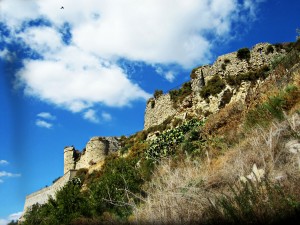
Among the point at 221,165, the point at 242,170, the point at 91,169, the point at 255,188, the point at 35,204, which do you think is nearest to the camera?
the point at 255,188

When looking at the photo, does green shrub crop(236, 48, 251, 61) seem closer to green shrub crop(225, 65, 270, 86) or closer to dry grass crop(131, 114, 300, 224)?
green shrub crop(225, 65, 270, 86)

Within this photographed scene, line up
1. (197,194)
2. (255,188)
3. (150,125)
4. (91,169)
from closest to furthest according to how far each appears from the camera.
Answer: (255,188) → (197,194) → (150,125) → (91,169)

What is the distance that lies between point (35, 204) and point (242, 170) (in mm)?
52181

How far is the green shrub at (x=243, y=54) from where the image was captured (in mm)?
26628

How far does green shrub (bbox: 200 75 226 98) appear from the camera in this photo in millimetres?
26406

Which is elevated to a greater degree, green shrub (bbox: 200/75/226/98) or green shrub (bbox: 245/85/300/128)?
green shrub (bbox: 200/75/226/98)

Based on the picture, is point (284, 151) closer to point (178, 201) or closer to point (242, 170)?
point (242, 170)

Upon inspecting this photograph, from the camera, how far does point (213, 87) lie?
26.9 m

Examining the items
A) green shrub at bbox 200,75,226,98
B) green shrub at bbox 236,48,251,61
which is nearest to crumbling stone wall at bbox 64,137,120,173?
green shrub at bbox 200,75,226,98

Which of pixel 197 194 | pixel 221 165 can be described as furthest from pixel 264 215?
pixel 221 165

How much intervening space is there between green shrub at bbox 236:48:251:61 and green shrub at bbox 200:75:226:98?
89.6 inches

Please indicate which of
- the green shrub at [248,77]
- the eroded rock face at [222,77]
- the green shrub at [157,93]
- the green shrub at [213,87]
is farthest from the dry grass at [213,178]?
the green shrub at [157,93]

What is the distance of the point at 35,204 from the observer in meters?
52.3

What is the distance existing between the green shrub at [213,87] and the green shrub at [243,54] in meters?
2.27
